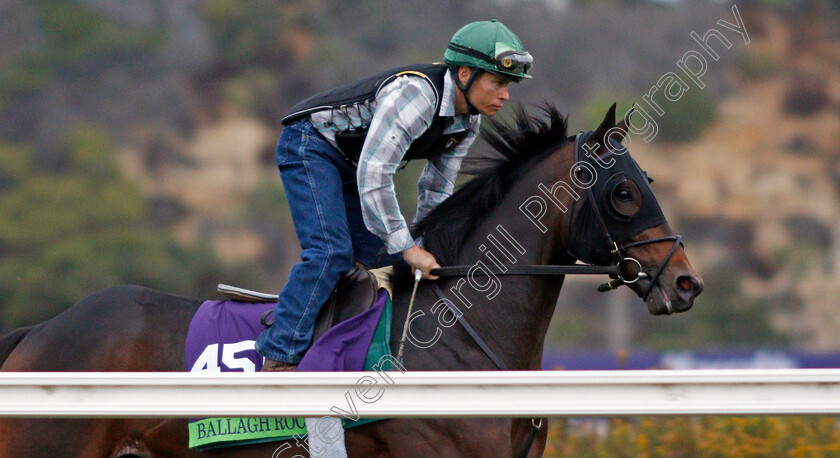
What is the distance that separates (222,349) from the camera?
4.05 meters

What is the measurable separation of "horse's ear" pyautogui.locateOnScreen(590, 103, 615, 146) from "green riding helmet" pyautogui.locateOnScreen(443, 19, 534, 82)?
0.37 meters

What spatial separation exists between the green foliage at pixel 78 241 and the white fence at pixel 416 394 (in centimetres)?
2535

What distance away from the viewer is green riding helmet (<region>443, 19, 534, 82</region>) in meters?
4.08

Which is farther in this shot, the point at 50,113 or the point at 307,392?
the point at 50,113

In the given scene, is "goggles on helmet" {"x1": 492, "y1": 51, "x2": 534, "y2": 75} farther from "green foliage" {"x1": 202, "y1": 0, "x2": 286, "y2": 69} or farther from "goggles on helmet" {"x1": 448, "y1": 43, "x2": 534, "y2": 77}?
"green foliage" {"x1": 202, "y1": 0, "x2": 286, "y2": 69}

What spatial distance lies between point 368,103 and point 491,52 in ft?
1.83

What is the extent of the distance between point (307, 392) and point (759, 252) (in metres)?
36.0

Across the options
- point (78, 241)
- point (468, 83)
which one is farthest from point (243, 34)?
point (468, 83)

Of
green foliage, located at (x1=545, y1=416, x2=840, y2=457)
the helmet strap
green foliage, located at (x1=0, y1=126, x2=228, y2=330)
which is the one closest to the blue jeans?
the helmet strap

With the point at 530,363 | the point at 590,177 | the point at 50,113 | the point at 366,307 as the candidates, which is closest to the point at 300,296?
the point at 366,307

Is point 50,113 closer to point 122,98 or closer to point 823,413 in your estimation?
point 122,98

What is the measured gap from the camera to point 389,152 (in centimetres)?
397

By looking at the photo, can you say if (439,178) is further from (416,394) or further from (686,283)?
(416,394)

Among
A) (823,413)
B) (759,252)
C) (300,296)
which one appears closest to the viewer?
(823,413)
